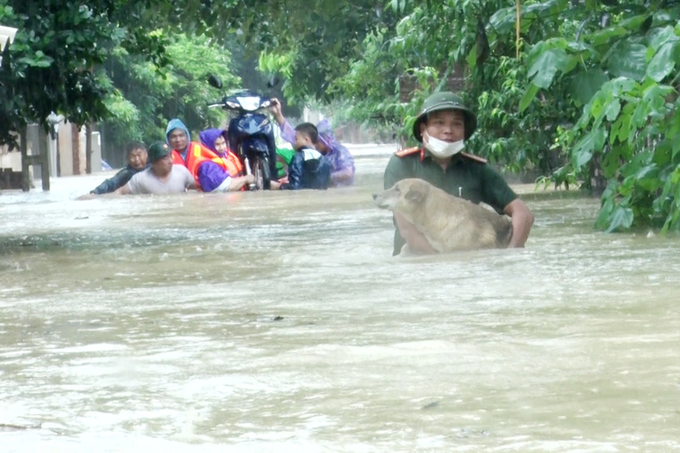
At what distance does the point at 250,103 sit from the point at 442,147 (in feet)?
42.2

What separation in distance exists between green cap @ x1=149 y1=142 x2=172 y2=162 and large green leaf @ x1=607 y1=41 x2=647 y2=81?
10202 millimetres

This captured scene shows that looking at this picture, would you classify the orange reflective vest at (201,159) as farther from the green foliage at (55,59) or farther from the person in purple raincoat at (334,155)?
the green foliage at (55,59)

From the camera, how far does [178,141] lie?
824 inches

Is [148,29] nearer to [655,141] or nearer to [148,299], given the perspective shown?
[655,141]

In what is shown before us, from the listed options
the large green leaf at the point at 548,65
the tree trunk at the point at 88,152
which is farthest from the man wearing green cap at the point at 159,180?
the tree trunk at the point at 88,152

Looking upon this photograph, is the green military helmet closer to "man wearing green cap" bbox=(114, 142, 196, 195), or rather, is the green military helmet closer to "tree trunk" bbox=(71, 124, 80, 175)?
"man wearing green cap" bbox=(114, 142, 196, 195)

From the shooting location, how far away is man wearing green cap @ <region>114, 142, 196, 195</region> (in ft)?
66.4

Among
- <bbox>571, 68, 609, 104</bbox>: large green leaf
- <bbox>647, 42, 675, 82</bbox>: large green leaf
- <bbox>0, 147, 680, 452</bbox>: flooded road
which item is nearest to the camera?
<bbox>0, 147, 680, 452</bbox>: flooded road

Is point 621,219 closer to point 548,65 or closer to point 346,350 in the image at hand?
point 548,65

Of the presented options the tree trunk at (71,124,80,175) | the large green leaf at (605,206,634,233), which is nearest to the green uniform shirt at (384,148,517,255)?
the large green leaf at (605,206,634,233)

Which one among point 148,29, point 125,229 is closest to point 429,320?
point 125,229

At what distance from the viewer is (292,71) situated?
33938 mm

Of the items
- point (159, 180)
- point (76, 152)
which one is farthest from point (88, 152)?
point (159, 180)

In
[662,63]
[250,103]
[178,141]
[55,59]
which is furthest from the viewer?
[250,103]
